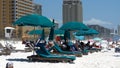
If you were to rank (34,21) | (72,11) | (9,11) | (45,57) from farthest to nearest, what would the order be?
(72,11) → (9,11) → (34,21) → (45,57)

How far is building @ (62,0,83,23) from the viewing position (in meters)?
153

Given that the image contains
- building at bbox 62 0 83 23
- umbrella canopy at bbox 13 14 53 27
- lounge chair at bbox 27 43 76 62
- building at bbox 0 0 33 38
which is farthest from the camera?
building at bbox 62 0 83 23

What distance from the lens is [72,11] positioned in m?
157

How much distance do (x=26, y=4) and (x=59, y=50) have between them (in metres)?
105

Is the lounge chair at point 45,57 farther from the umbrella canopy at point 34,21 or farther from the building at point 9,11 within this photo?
the building at point 9,11

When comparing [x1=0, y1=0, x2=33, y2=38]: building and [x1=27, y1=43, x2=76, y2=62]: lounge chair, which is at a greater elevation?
[x1=0, y1=0, x2=33, y2=38]: building

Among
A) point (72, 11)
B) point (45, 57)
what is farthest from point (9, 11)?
point (45, 57)

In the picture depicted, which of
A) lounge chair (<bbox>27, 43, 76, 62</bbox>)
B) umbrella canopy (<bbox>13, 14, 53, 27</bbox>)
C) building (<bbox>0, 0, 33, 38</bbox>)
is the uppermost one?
building (<bbox>0, 0, 33, 38</bbox>)

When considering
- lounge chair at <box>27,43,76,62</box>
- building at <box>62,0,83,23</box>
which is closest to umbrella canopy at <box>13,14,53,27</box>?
lounge chair at <box>27,43,76,62</box>

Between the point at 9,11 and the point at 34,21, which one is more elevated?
the point at 9,11

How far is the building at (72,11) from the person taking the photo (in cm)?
15290

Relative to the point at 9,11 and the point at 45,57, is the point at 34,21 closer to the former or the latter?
the point at 45,57

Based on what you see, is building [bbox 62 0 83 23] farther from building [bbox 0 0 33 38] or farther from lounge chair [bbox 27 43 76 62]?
lounge chair [bbox 27 43 76 62]

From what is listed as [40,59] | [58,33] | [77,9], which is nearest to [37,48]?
[40,59]
